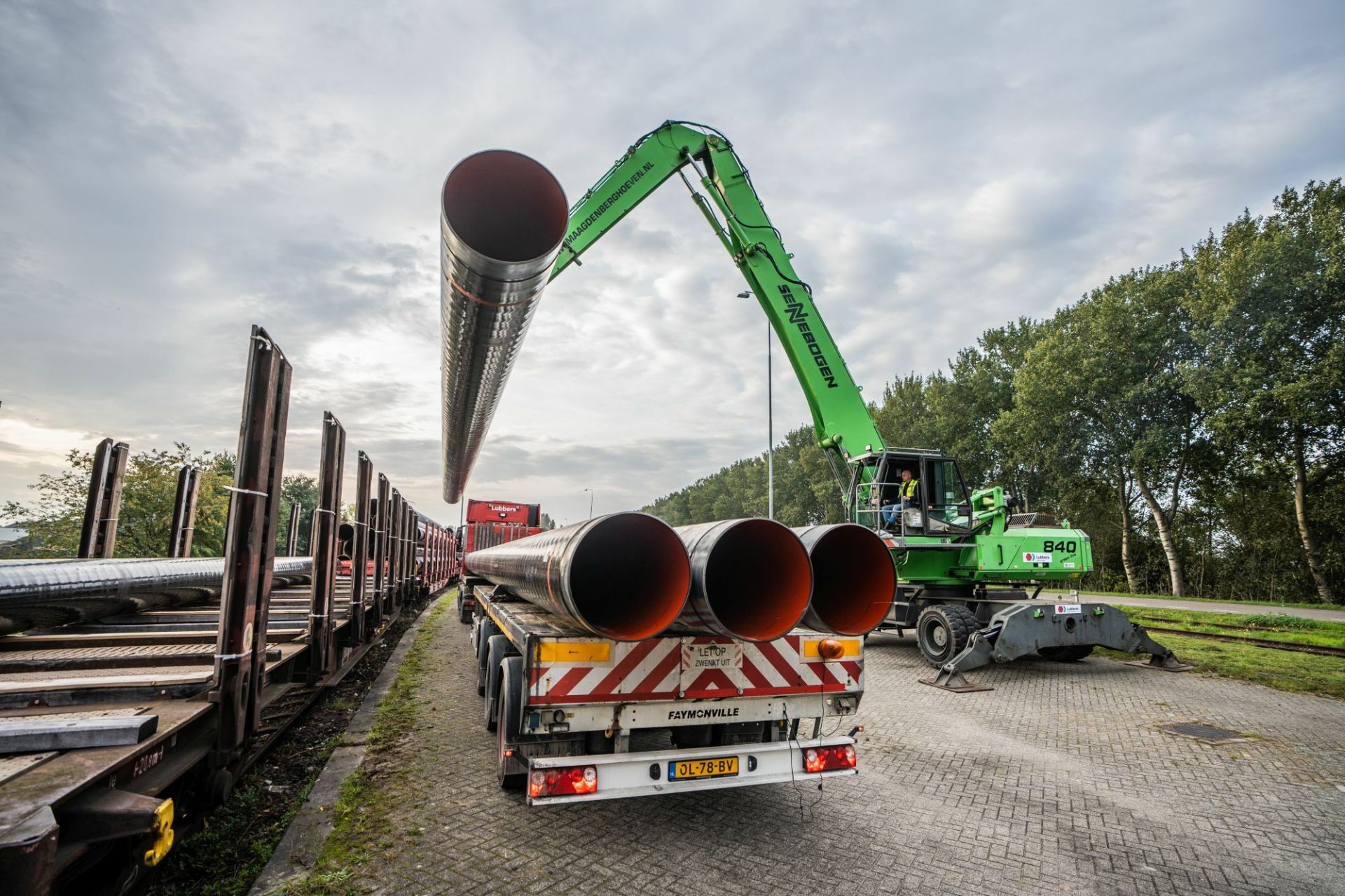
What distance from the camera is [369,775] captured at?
519 cm

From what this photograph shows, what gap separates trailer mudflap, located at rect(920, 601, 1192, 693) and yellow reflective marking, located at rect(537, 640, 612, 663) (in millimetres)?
6496

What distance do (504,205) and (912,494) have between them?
8.31 metres

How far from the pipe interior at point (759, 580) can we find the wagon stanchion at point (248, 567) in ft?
9.75

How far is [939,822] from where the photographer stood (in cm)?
450

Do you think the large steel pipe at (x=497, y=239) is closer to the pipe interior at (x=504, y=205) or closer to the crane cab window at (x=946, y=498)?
the pipe interior at (x=504, y=205)

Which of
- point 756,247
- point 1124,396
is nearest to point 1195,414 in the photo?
point 1124,396

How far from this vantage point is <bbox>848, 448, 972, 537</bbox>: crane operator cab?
1056 centimetres

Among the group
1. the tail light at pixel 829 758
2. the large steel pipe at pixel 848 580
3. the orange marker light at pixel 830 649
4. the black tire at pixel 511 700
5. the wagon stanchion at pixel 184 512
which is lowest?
the tail light at pixel 829 758

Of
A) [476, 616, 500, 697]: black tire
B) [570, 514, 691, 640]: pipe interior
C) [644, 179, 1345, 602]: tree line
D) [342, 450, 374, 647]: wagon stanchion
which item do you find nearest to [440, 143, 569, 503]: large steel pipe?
[570, 514, 691, 640]: pipe interior

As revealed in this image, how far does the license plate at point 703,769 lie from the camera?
388cm

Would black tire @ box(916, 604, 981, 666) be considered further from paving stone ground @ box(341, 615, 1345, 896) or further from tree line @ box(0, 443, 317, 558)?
tree line @ box(0, 443, 317, 558)

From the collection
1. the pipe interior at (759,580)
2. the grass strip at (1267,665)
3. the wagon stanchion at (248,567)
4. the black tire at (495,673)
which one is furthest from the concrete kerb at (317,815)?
the grass strip at (1267,665)

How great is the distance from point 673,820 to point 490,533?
1606 cm

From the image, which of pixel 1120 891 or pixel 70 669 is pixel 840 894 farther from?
pixel 70 669
